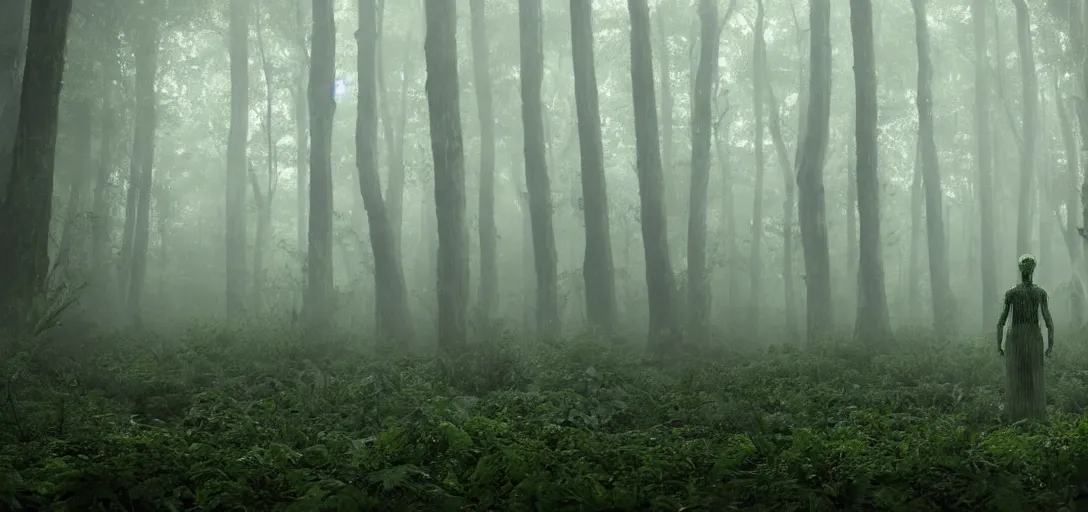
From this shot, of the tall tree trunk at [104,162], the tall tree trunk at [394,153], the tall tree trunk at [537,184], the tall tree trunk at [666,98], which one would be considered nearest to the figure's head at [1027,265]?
the tall tree trunk at [537,184]

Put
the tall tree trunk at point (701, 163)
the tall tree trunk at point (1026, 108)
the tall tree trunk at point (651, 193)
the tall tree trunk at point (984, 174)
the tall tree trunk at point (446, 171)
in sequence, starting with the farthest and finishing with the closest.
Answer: the tall tree trunk at point (1026, 108), the tall tree trunk at point (984, 174), the tall tree trunk at point (701, 163), the tall tree trunk at point (651, 193), the tall tree trunk at point (446, 171)

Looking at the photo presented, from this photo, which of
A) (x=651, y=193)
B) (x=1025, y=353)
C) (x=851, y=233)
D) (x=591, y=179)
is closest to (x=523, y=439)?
(x=1025, y=353)

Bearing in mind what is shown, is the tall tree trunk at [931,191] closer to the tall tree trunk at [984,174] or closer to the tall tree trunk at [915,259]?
the tall tree trunk at [984,174]

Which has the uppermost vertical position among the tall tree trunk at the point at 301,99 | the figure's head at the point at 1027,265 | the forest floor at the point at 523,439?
the tall tree trunk at the point at 301,99

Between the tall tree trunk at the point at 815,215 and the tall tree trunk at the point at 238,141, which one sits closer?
the tall tree trunk at the point at 815,215

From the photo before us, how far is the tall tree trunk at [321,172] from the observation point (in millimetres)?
20203

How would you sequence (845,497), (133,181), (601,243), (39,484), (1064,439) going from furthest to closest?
(133,181) → (601,243) → (1064,439) → (845,497) → (39,484)

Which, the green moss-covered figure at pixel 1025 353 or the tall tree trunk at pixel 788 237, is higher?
the tall tree trunk at pixel 788 237

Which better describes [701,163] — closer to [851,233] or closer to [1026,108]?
[851,233]

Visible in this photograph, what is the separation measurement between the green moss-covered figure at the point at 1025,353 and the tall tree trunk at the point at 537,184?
11.2 meters

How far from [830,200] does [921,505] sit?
36.8 meters

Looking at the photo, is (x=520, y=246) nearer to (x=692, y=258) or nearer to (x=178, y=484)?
(x=692, y=258)

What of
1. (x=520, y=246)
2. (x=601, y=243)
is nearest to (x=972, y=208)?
(x=520, y=246)

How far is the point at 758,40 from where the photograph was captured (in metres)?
31.8
